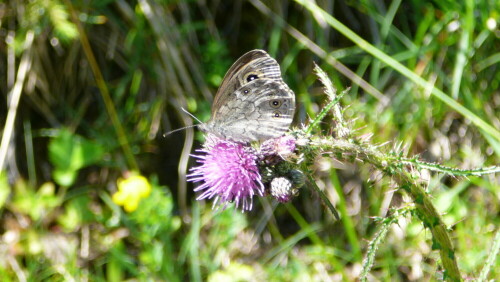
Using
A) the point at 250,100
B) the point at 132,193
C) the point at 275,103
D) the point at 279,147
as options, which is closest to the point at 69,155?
the point at 132,193

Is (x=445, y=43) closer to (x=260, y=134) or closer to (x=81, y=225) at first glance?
(x=260, y=134)

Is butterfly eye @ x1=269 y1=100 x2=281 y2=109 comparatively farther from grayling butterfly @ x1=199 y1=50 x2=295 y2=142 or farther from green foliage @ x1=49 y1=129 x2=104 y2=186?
green foliage @ x1=49 y1=129 x2=104 y2=186

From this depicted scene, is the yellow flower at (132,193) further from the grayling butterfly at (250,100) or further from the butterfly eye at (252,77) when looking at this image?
the butterfly eye at (252,77)

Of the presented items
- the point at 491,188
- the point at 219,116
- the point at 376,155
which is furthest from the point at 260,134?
the point at 491,188

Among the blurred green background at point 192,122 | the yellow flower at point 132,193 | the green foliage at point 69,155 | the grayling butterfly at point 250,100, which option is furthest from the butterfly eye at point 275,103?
the green foliage at point 69,155

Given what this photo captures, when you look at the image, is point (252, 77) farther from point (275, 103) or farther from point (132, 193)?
point (132, 193)

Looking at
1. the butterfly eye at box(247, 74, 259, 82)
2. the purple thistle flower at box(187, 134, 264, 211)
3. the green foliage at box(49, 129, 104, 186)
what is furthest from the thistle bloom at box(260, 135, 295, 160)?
the green foliage at box(49, 129, 104, 186)
